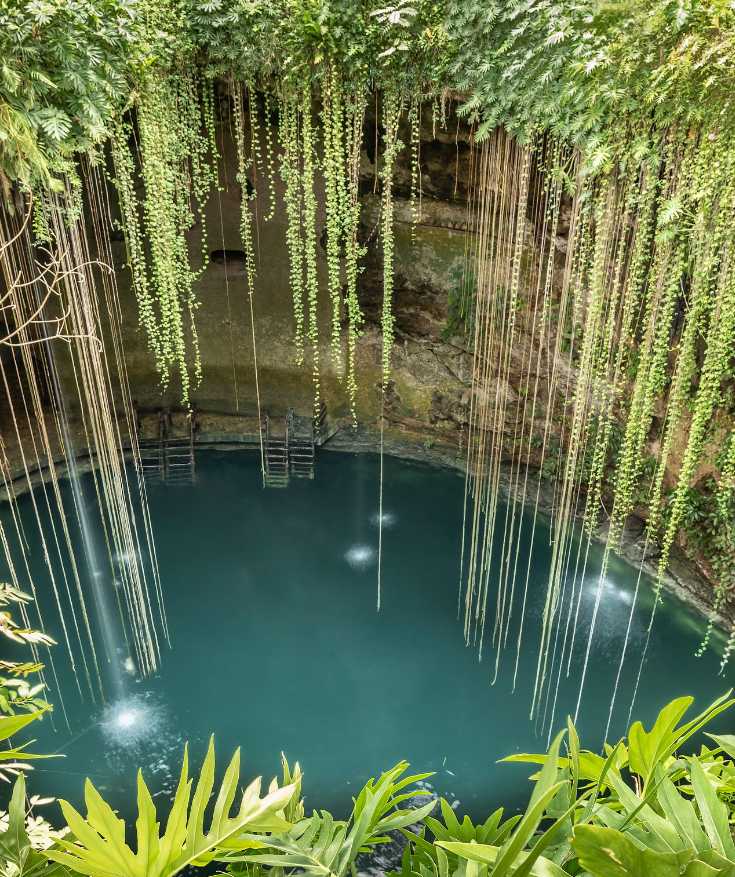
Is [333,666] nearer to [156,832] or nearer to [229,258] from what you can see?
[156,832]

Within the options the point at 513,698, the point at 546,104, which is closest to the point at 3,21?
the point at 546,104

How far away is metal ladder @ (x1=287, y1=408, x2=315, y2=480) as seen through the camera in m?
7.58

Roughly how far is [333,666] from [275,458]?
3.10 m

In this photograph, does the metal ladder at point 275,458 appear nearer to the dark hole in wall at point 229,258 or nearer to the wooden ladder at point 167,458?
the wooden ladder at point 167,458

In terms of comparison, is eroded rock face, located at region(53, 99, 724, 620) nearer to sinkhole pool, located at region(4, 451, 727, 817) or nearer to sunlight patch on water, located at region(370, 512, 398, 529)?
sunlight patch on water, located at region(370, 512, 398, 529)

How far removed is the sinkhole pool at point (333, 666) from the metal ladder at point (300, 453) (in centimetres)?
51

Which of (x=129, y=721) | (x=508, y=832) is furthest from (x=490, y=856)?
(x=129, y=721)

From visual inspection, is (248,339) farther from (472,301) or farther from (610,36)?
(610,36)

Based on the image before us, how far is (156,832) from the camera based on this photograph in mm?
1008

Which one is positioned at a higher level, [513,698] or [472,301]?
[472,301]

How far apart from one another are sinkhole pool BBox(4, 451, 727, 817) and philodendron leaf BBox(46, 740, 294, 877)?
3569 millimetres

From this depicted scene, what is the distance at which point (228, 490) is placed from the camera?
7.31m

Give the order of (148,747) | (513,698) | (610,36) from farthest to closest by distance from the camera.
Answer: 1. (513,698)
2. (148,747)
3. (610,36)

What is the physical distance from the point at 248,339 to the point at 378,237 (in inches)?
83.5
